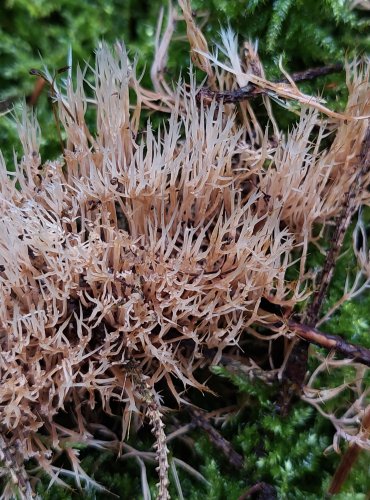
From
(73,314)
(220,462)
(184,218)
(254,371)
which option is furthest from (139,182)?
(220,462)

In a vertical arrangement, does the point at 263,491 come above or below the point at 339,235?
below

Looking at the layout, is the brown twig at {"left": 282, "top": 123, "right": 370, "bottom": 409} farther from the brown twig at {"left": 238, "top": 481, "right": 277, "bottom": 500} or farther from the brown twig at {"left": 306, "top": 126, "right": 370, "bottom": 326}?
the brown twig at {"left": 238, "top": 481, "right": 277, "bottom": 500}

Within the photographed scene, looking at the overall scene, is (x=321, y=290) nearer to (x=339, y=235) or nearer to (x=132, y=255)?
(x=339, y=235)

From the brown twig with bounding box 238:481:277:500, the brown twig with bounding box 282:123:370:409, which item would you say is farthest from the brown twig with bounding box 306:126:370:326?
the brown twig with bounding box 238:481:277:500

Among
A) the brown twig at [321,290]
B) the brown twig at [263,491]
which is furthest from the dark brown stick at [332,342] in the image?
the brown twig at [263,491]

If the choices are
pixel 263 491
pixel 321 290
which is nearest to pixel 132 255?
pixel 321 290
